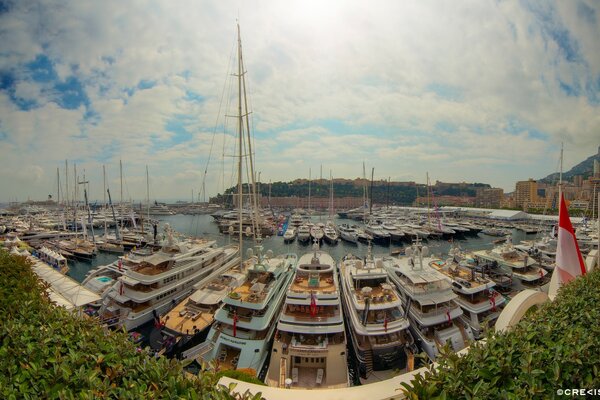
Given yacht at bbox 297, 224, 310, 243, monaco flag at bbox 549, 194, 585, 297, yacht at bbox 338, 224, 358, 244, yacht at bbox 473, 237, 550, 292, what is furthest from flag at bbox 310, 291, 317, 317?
yacht at bbox 338, 224, 358, 244

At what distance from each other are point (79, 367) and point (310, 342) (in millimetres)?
8606

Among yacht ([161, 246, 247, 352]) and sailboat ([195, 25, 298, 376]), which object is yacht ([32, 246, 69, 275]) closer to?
yacht ([161, 246, 247, 352])

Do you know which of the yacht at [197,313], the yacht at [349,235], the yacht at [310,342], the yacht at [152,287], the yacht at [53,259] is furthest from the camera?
the yacht at [349,235]

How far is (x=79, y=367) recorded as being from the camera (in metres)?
2.91

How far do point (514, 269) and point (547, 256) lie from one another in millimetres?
10167

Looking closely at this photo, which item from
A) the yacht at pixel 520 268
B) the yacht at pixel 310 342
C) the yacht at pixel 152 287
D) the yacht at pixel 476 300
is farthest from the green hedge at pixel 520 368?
the yacht at pixel 520 268

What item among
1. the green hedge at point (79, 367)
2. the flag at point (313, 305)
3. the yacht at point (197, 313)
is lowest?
the yacht at point (197, 313)

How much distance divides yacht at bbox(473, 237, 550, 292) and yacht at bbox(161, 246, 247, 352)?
57.7ft

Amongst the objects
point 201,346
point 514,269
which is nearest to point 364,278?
point 201,346

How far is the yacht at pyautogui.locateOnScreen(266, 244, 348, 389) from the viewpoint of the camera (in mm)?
9312

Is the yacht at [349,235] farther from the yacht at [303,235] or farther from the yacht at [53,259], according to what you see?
the yacht at [53,259]

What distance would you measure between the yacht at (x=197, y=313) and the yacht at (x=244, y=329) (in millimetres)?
983

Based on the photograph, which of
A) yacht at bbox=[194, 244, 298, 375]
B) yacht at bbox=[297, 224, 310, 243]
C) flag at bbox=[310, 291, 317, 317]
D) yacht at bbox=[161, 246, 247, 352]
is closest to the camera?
yacht at bbox=[194, 244, 298, 375]

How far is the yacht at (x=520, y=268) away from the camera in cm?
1767
